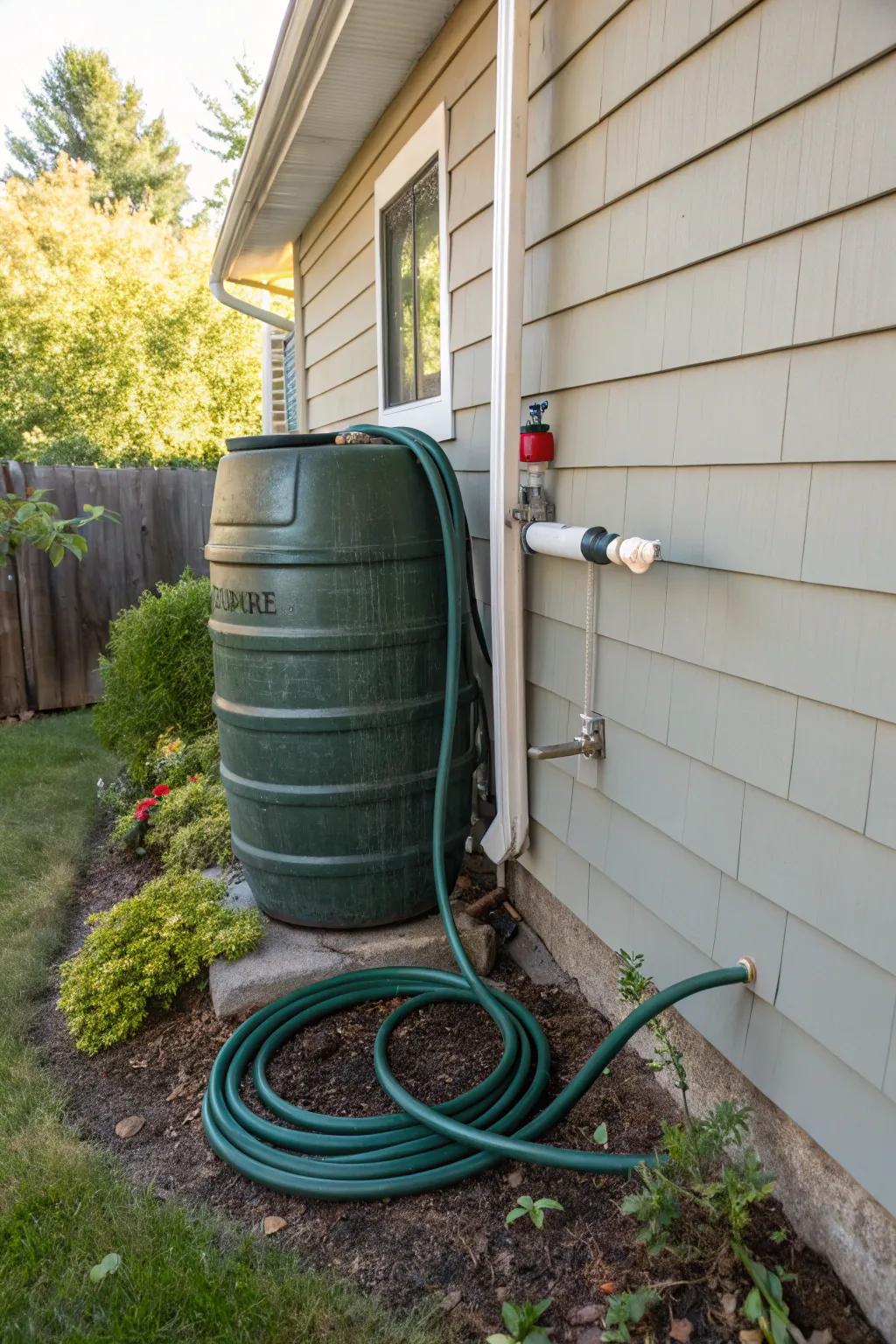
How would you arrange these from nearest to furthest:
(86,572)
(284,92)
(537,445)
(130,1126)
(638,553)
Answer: (638,553)
(130,1126)
(537,445)
(284,92)
(86,572)

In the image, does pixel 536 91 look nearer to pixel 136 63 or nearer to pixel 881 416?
pixel 881 416

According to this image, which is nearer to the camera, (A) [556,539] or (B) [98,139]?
(A) [556,539]

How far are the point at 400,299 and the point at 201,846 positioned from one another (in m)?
2.34

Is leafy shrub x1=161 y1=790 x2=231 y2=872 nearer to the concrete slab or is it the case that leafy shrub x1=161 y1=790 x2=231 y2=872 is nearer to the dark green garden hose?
the concrete slab

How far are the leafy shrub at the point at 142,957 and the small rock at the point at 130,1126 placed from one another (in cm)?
31

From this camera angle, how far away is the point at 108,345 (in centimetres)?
1738

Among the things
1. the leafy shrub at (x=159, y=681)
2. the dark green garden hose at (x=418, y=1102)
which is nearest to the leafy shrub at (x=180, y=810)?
the leafy shrub at (x=159, y=681)

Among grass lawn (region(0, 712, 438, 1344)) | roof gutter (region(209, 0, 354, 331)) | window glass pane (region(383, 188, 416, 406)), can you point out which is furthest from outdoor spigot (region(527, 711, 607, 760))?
roof gutter (region(209, 0, 354, 331))

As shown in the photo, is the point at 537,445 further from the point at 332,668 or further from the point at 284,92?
the point at 284,92

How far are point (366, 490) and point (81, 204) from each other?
63.2 ft

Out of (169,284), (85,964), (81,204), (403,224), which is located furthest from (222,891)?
(81,204)

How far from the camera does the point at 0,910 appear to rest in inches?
126

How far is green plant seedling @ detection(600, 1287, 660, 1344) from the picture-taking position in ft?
4.66

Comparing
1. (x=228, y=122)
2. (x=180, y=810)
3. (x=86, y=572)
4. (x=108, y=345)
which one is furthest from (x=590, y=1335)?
(x=228, y=122)
